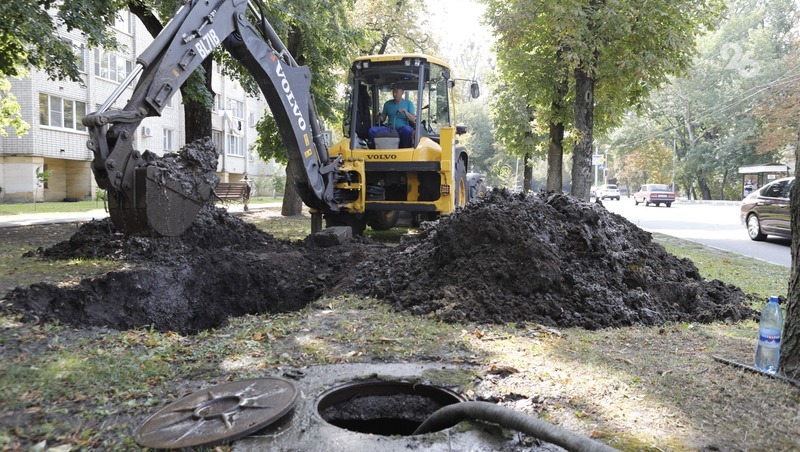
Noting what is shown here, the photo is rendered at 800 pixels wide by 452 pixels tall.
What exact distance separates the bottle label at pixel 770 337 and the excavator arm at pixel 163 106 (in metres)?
6.34

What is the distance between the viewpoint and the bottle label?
395cm

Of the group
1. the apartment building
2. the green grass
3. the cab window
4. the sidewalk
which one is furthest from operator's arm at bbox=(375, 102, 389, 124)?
the apartment building

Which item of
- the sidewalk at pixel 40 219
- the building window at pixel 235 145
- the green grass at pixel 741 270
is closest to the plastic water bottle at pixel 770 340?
the green grass at pixel 741 270

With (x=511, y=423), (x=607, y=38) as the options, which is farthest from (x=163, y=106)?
(x=607, y=38)

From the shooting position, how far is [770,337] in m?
3.96

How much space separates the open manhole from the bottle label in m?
2.31

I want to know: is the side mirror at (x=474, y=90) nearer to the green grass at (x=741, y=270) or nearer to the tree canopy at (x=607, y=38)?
the tree canopy at (x=607, y=38)

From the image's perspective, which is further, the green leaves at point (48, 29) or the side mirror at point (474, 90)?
the side mirror at point (474, 90)

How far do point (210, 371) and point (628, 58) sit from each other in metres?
12.5

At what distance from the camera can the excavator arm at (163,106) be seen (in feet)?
20.8

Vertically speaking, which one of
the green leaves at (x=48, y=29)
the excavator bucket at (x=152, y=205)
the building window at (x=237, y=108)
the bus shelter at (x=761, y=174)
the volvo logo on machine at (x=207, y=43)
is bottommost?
the excavator bucket at (x=152, y=205)

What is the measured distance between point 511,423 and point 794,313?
2315 millimetres

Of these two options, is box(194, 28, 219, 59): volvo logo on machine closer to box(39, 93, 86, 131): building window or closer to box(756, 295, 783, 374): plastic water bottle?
box(756, 295, 783, 374): plastic water bottle

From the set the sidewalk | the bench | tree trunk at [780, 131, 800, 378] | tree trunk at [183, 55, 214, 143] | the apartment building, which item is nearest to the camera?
tree trunk at [780, 131, 800, 378]
